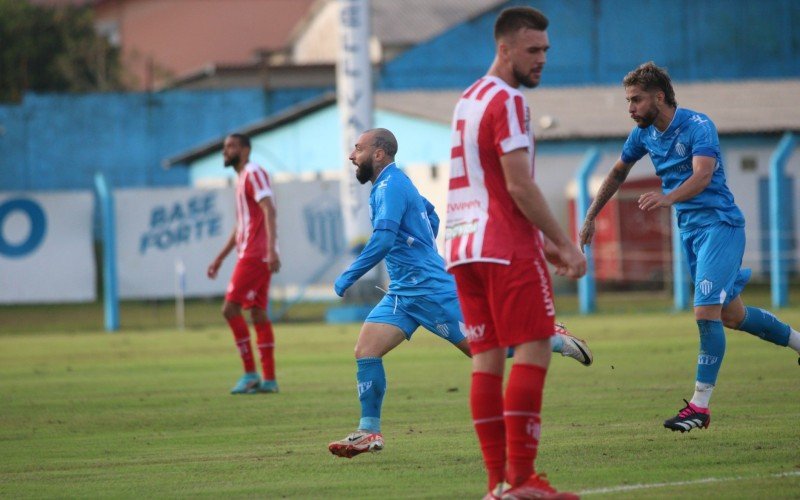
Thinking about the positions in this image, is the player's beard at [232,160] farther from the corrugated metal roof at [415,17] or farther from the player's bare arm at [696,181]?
the corrugated metal roof at [415,17]

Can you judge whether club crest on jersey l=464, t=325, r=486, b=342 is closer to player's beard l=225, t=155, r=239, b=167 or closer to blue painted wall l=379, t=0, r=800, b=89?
player's beard l=225, t=155, r=239, b=167

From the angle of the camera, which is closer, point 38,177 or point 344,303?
point 344,303

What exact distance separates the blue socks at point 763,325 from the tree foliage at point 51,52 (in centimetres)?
4824

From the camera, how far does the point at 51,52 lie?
2239 inches

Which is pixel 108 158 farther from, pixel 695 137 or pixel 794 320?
pixel 695 137

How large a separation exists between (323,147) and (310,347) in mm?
20228

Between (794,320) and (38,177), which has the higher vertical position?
(38,177)

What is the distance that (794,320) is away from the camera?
20750mm

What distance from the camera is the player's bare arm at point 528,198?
6426 mm

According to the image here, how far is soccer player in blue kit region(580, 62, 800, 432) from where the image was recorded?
9359mm

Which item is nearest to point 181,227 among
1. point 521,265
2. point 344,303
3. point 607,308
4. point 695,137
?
point 344,303

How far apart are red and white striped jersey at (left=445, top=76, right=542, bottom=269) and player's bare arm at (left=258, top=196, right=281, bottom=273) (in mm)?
6595

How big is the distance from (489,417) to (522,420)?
29 cm

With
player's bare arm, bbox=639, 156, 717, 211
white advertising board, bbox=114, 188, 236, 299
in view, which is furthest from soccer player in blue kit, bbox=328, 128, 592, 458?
white advertising board, bbox=114, 188, 236, 299
